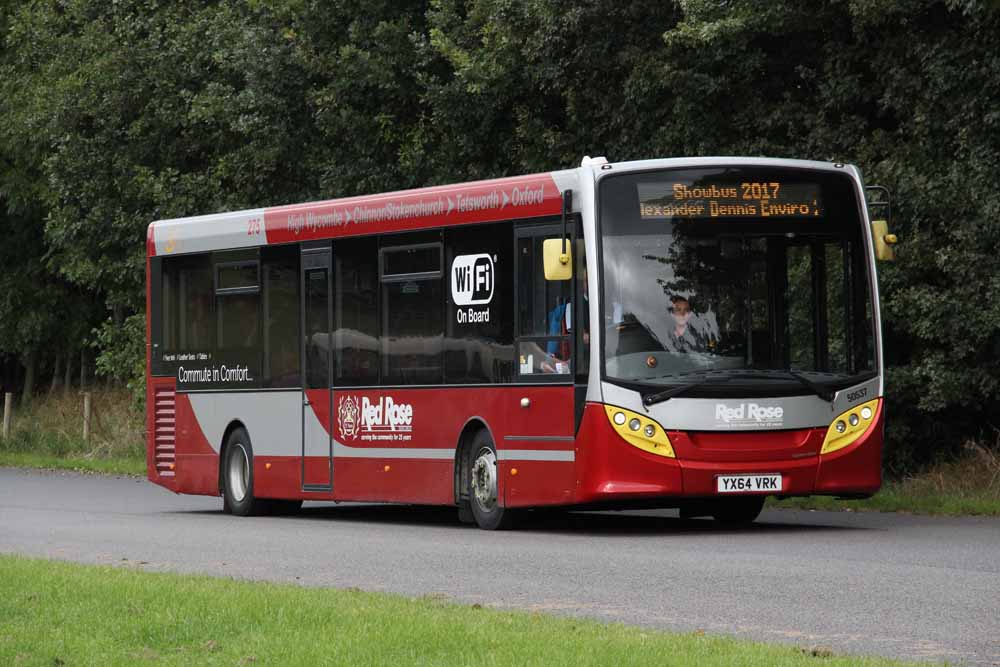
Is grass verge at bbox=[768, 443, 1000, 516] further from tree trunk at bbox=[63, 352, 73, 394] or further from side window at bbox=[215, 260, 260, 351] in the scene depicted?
tree trunk at bbox=[63, 352, 73, 394]

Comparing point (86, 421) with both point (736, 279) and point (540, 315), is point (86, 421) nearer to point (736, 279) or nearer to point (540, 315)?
point (540, 315)

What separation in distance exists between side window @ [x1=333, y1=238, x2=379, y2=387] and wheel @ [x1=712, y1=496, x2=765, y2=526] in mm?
3564

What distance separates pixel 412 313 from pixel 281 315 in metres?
2.57

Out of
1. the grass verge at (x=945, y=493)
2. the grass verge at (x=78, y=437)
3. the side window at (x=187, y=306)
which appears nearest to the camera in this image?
the grass verge at (x=945, y=493)

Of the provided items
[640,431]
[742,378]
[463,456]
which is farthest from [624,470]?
[463,456]

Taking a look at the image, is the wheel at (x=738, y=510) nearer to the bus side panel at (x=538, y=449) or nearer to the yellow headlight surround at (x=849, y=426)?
the yellow headlight surround at (x=849, y=426)

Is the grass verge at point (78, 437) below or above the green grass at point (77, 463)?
above

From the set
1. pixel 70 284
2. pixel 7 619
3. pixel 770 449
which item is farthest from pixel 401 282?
pixel 70 284

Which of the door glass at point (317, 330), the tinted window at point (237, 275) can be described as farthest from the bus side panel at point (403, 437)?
the tinted window at point (237, 275)

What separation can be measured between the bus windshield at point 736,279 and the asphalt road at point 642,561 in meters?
1.47

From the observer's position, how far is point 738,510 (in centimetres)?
1984

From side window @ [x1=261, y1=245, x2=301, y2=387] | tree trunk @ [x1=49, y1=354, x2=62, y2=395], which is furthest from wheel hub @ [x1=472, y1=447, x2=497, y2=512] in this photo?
tree trunk @ [x1=49, y1=354, x2=62, y2=395]

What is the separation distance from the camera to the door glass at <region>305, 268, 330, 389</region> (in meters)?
21.2

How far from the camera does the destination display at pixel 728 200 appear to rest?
1778 centimetres
